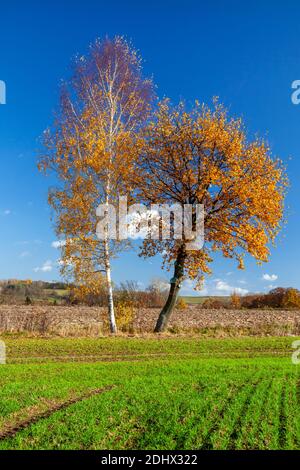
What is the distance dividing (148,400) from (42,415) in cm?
251

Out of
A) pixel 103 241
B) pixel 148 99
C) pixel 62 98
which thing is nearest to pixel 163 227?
pixel 103 241

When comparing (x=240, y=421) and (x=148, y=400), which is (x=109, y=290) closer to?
(x=148, y=400)

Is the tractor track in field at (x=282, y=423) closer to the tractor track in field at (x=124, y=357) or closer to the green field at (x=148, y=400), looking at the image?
the green field at (x=148, y=400)

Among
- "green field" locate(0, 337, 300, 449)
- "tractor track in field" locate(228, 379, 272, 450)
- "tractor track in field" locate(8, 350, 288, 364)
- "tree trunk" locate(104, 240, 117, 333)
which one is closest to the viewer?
"tractor track in field" locate(228, 379, 272, 450)

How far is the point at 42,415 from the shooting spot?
415 inches

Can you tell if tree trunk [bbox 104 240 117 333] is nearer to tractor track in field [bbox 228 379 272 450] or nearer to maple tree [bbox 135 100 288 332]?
maple tree [bbox 135 100 288 332]

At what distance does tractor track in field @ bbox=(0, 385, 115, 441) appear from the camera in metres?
9.51

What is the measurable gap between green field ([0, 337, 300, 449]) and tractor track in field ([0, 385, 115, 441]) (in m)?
0.02

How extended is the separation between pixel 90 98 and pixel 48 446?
76.4ft

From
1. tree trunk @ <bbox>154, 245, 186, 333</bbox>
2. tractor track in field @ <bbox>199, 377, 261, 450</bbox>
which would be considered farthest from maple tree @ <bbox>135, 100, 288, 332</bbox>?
tractor track in field @ <bbox>199, 377, 261, 450</bbox>

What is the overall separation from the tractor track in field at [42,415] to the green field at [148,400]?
2 centimetres

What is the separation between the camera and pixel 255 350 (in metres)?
21.2

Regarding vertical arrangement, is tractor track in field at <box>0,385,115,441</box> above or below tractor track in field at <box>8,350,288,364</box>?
below

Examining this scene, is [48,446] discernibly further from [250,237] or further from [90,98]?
[90,98]
